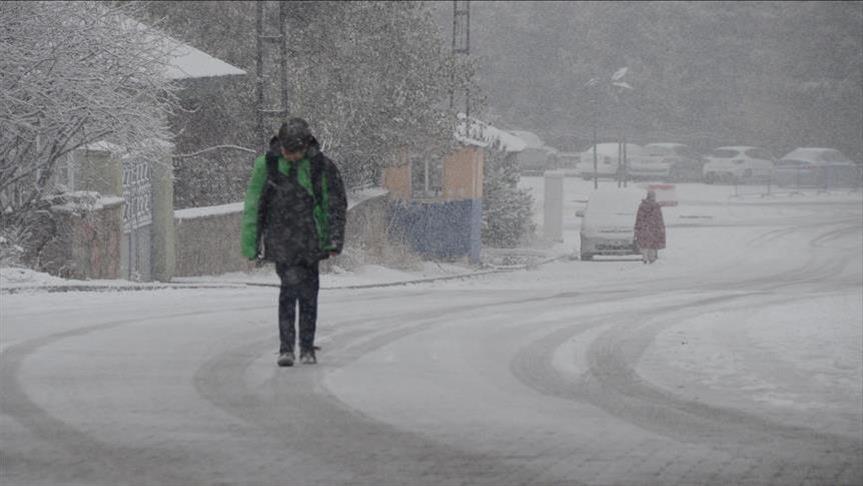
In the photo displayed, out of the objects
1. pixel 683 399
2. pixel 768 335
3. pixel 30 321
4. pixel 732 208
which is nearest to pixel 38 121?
pixel 30 321

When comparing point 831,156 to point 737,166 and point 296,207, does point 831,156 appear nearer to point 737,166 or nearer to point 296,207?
point 737,166

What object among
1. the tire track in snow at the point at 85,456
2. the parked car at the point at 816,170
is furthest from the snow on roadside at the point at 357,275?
the parked car at the point at 816,170

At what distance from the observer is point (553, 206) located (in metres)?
46.4

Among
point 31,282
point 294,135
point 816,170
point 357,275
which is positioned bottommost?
point 357,275

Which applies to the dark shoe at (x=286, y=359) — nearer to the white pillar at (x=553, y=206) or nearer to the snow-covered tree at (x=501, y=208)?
the snow-covered tree at (x=501, y=208)

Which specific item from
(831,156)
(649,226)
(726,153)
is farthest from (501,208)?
(726,153)

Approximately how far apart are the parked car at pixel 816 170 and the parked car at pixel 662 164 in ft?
16.7

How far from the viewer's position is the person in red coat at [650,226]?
35.2 meters

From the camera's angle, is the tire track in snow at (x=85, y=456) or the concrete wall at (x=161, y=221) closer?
the tire track in snow at (x=85, y=456)

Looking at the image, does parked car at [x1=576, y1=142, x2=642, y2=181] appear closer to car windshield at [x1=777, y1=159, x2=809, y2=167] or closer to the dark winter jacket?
car windshield at [x1=777, y1=159, x2=809, y2=167]

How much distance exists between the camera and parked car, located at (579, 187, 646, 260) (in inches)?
1507

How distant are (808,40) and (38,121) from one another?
6800cm

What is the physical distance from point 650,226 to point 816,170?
3941 cm

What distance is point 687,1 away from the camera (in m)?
88.2
